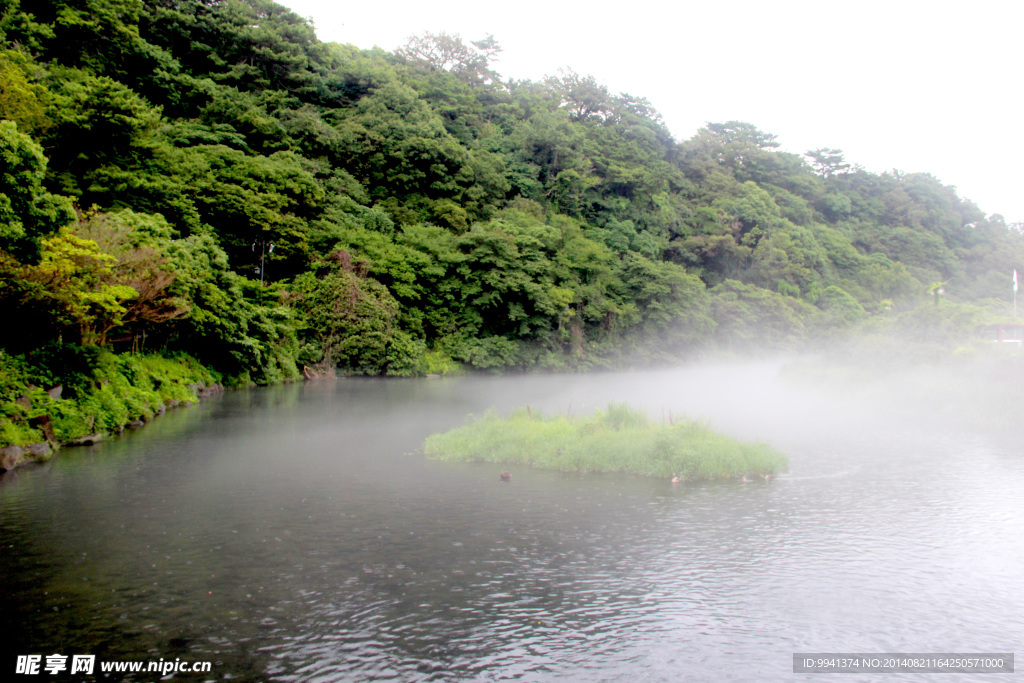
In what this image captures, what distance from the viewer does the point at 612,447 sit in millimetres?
16312

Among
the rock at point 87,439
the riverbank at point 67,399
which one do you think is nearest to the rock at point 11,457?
the riverbank at point 67,399

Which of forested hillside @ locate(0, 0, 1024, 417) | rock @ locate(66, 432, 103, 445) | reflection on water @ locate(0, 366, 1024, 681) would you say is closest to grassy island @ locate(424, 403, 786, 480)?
reflection on water @ locate(0, 366, 1024, 681)

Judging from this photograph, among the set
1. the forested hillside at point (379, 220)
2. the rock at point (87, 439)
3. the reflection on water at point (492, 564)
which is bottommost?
the reflection on water at point (492, 564)

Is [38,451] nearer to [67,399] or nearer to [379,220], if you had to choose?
[67,399]

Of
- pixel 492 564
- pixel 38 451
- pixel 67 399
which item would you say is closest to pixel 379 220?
pixel 67 399

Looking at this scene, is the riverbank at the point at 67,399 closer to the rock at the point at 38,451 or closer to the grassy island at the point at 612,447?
the rock at the point at 38,451

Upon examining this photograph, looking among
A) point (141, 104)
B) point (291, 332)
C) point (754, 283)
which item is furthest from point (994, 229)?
point (141, 104)

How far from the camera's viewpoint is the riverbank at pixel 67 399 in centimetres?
1549

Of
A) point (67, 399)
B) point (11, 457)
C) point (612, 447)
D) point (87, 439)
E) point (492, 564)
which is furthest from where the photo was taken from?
point (67, 399)

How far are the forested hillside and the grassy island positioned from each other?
10781 mm

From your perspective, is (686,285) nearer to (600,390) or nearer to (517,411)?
(600,390)

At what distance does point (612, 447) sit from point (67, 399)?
1446 cm

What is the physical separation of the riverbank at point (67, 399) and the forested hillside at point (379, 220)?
0.58m

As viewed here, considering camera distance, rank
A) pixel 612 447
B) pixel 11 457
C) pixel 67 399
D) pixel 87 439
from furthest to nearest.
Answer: pixel 67 399, pixel 87 439, pixel 612 447, pixel 11 457
